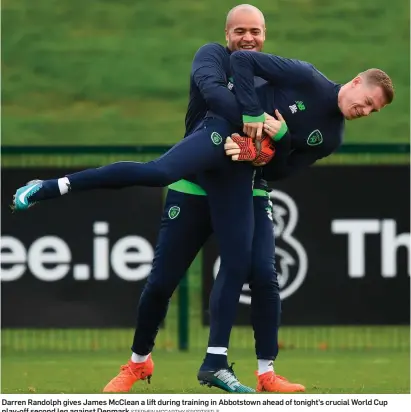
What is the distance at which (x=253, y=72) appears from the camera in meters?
7.98

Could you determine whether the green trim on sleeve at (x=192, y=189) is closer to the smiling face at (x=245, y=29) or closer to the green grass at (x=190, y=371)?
the smiling face at (x=245, y=29)

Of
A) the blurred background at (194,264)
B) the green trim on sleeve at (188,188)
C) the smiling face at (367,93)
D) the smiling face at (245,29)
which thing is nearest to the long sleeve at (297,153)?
the smiling face at (367,93)

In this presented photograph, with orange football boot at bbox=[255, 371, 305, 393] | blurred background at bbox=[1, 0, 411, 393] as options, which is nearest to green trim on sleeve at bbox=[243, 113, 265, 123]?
orange football boot at bbox=[255, 371, 305, 393]

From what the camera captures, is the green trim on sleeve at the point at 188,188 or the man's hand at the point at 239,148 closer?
the man's hand at the point at 239,148

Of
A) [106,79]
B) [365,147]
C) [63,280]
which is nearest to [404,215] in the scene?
[365,147]

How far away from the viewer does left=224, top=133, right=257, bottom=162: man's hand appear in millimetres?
7918

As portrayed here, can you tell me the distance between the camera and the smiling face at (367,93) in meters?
7.94

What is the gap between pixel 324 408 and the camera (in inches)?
296

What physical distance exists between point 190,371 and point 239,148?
2649 millimetres

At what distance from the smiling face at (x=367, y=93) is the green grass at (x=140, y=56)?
21.0ft

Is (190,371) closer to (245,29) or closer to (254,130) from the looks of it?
(254,130)

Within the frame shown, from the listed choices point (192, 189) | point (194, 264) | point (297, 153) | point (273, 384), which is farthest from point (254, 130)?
point (194, 264)

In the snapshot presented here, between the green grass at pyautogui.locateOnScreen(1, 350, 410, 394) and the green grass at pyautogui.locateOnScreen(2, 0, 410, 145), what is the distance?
3608 mm

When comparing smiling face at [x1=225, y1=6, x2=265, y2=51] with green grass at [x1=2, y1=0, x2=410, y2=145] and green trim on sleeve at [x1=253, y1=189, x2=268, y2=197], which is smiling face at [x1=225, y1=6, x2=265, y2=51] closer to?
green trim on sleeve at [x1=253, y1=189, x2=268, y2=197]
